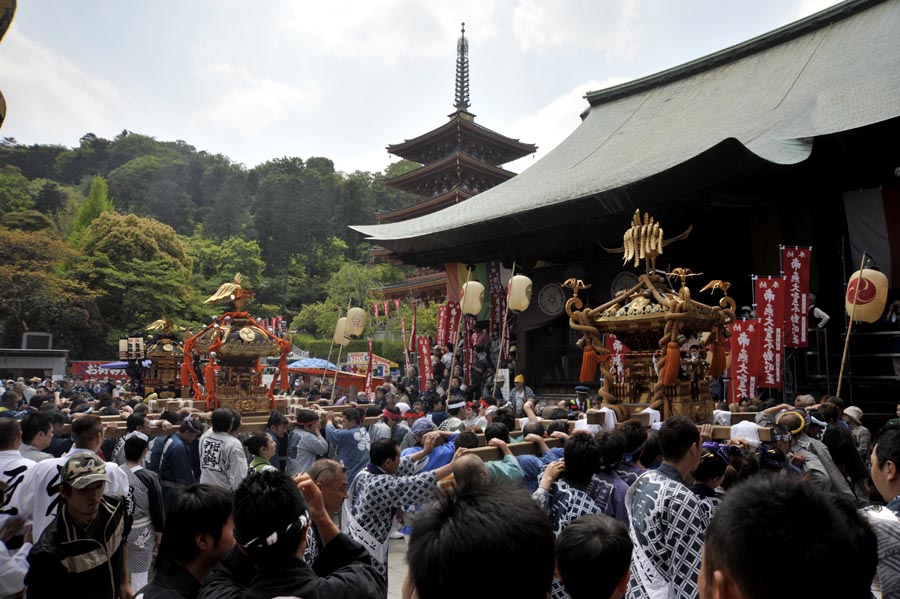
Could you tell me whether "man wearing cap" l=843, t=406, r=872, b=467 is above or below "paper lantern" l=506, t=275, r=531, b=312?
below

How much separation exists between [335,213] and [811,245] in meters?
39.1

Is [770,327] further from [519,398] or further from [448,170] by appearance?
[448,170]

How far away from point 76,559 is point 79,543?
2.4 inches

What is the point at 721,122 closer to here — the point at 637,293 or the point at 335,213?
the point at 637,293

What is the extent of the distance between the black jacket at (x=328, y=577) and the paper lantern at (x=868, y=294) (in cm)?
906

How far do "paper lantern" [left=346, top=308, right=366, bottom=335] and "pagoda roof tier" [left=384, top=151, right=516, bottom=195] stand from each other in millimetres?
11193

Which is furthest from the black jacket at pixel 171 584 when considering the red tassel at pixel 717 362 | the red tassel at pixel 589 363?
the red tassel at pixel 717 362

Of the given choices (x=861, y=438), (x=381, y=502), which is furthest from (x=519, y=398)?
(x=381, y=502)

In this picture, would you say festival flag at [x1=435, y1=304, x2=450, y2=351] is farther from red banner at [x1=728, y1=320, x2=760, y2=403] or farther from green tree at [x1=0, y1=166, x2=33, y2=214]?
green tree at [x1=0, y1=166, x2=33, y2=214]

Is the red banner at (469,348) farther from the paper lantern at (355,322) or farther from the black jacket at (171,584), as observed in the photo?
the black jacket at (171,584)

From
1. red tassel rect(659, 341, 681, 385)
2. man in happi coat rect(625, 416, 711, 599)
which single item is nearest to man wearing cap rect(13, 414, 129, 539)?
man in happi coat rect(625, 416, 711, 599)

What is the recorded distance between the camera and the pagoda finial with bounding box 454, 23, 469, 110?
28.4 m

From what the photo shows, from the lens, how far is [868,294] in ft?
28.4

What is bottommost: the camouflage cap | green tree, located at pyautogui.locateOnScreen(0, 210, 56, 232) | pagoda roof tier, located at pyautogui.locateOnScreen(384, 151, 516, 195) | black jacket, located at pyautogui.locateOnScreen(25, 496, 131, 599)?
black jacket, located at pyautogui.locateOnScreen(25, 496, 131, 599)
